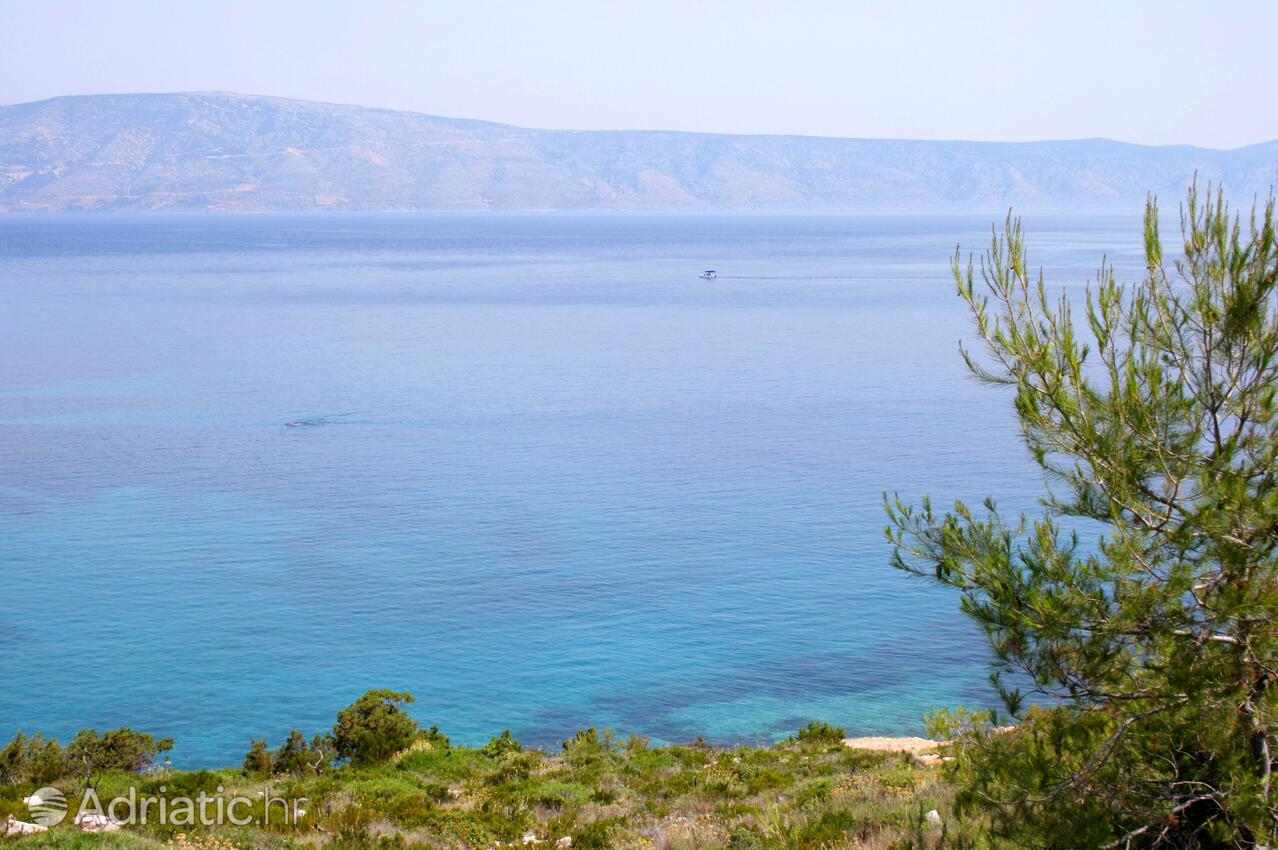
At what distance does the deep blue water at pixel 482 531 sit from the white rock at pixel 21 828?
15122 mm

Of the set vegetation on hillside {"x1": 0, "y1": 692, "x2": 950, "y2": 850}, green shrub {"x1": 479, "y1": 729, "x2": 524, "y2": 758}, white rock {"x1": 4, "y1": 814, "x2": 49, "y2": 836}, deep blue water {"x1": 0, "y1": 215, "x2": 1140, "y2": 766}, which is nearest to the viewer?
white rock {"x1": 4, "y1": 814, "x2": 49, "y2": 836}

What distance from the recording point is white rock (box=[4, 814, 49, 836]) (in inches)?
555

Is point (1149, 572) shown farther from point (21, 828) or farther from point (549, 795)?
point (21, 828)

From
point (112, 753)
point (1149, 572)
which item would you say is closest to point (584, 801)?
point (1149, 572)

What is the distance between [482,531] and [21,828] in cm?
3350

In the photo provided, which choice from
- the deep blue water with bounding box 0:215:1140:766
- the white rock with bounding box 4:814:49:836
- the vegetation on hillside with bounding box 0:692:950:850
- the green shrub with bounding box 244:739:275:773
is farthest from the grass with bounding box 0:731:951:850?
the deep blue water with bounding box 0:215:1140:766

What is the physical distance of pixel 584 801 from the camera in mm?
19203

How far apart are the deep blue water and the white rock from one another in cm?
1512

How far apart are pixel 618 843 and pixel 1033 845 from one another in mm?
6163

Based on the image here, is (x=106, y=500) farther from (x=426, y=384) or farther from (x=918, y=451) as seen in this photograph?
(x=918, y=451)

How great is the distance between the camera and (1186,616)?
11.1m

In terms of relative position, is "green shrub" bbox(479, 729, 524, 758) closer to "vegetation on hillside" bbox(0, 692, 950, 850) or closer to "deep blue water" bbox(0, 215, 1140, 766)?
Result: "vegetation on hillside" bbox(0, 692, 950, 850)

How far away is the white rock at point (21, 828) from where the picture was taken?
14094 mm

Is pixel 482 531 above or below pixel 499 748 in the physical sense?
below
